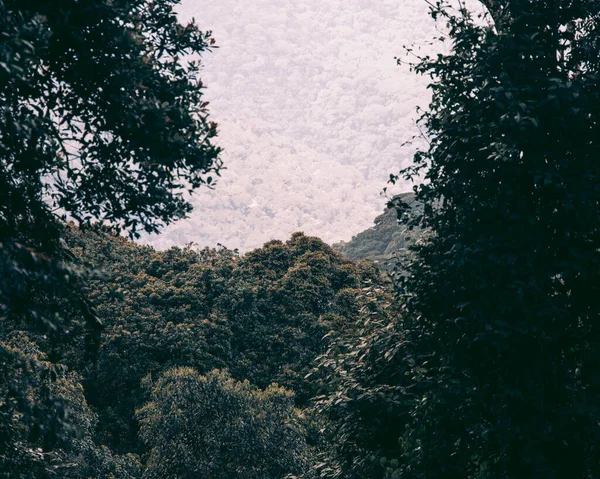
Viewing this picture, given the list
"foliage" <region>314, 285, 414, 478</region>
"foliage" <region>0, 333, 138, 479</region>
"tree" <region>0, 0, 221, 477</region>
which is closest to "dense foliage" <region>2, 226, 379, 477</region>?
"foliage" <region>314, 285, 414, 478</region>

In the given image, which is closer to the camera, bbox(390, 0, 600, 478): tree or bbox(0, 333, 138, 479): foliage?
bbox(0, 333, 138, 479): foliage

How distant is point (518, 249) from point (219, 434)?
46.3 ft

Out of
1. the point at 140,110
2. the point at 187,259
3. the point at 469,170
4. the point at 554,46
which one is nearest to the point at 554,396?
the point at 469,170

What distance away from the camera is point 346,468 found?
12602 mm

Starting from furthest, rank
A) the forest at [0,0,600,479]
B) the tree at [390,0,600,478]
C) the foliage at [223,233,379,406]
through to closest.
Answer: the foliage at [223,233,379,406] → the tree at [390,0,600,478] → the forest at [0,0,600,479]

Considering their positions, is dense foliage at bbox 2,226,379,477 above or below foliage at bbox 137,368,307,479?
above

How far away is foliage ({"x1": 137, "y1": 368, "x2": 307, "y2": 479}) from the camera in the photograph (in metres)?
20.0

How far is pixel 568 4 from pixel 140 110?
6257mm

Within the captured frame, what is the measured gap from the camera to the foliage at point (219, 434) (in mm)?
20000

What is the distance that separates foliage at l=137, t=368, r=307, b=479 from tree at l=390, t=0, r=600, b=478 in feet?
36.6

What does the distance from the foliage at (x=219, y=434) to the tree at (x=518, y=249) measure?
11157 millimetres

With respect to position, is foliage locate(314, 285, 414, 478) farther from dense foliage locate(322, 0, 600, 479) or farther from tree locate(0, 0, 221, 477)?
tree locate(0, 0, 221, 477)

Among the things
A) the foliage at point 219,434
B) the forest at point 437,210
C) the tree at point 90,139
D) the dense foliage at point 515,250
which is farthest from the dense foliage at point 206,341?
the tree at point 90,139

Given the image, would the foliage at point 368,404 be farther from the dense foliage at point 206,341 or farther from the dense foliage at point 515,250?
the dense foliage at point 206,341
